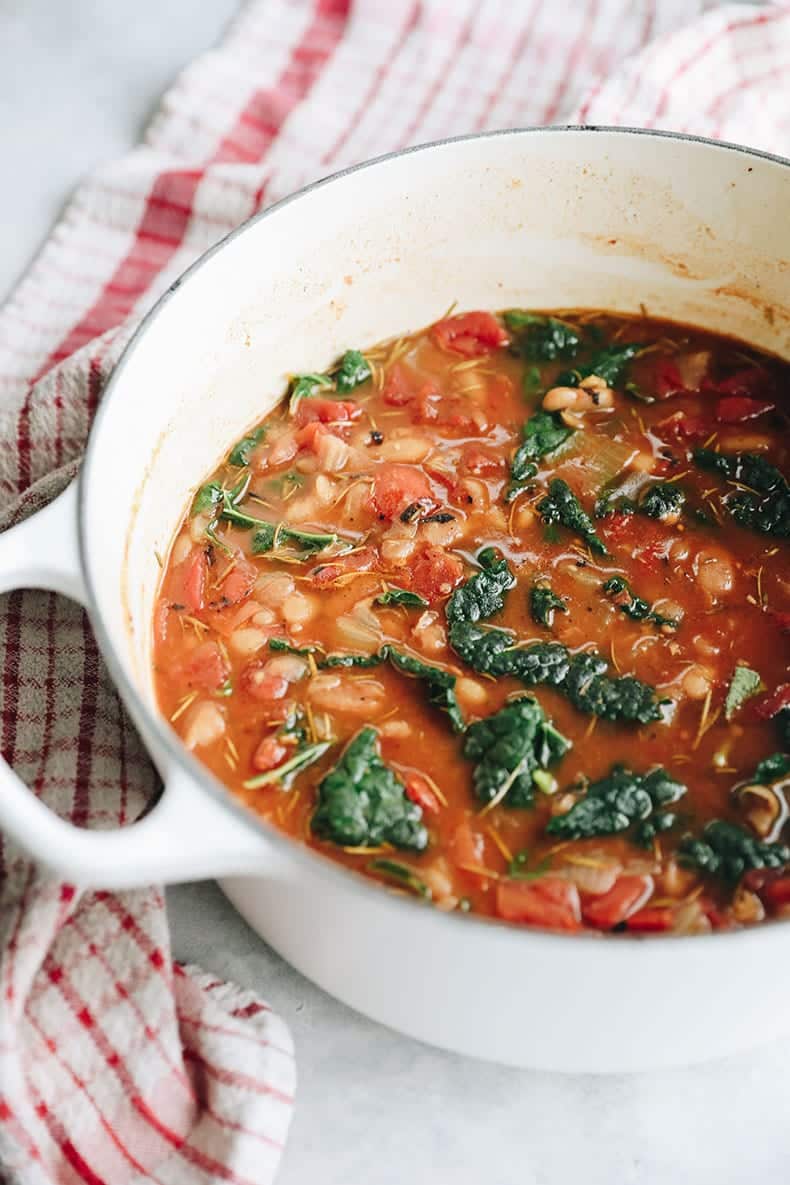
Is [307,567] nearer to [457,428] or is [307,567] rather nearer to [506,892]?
[457,428]

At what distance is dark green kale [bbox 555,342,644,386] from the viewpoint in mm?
4301

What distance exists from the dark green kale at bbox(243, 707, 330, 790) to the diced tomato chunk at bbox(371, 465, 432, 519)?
2.35 ft

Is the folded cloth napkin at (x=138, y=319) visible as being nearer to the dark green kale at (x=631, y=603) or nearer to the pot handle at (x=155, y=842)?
the pot handle at (x=155, y=842)

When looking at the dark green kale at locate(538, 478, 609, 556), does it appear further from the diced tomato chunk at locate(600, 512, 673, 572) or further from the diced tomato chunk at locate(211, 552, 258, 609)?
the diced tomato chunk at locate(211, 552, 258, 609)

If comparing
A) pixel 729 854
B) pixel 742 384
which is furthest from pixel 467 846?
pixel 742 384

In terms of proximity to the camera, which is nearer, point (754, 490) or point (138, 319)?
point (754, 490)

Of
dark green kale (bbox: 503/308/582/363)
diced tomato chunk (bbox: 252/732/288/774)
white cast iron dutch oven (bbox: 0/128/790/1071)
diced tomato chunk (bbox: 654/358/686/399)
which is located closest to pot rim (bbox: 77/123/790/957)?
white cast iron dutch oven (bbox: 0/128/790/1071)

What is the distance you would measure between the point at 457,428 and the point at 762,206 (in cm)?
114

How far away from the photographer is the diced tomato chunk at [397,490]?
389cm

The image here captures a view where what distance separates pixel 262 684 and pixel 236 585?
1.19ft

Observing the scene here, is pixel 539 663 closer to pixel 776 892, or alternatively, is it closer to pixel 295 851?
pixel 776 892

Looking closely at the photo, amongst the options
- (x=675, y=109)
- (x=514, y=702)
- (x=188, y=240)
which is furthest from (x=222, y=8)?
(x=514, y=702)

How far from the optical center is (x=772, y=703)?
11.4 feet

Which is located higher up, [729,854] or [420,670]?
[420,670]
